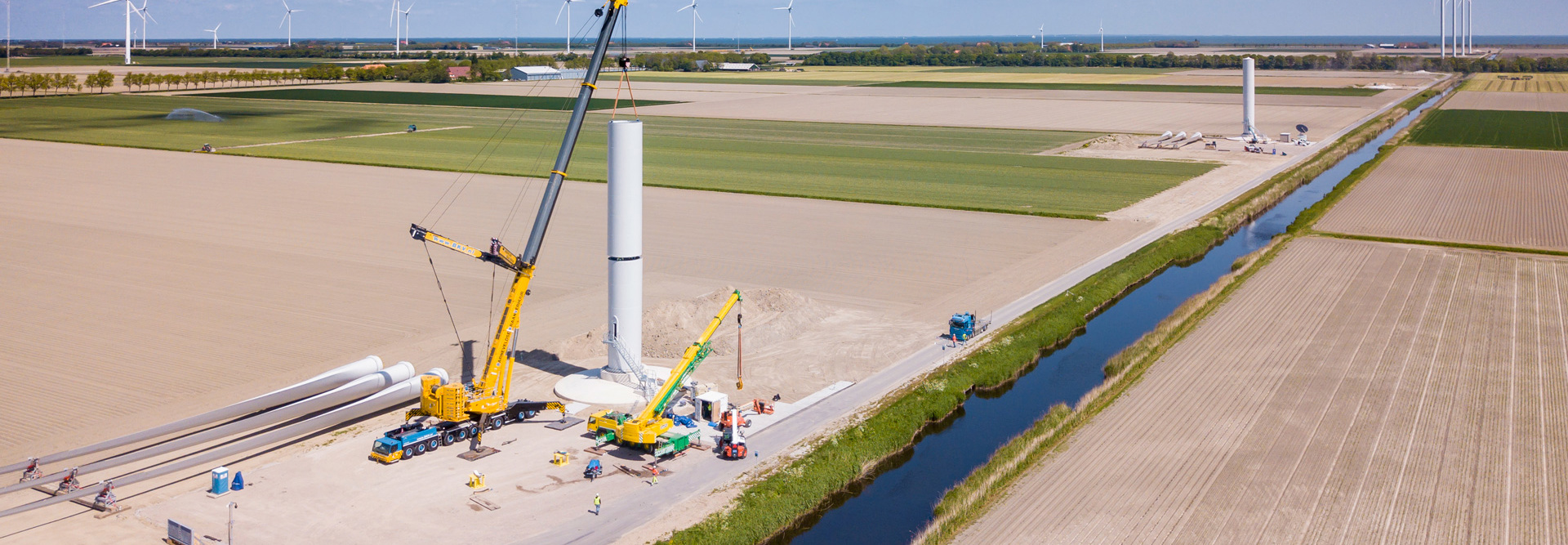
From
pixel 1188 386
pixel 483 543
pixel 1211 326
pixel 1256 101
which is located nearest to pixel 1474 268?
pixel 1211 326

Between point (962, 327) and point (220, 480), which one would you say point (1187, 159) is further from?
point (220, 480)

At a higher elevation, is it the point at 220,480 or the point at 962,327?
the point at 962,327

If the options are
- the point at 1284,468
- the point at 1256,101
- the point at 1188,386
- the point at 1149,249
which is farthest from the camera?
the point at 1256,101

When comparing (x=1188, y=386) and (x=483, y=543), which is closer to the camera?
(x=483, y=543)

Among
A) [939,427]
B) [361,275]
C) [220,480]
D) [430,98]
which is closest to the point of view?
[220,480]

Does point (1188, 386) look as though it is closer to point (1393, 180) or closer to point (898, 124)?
point (1393, 180)

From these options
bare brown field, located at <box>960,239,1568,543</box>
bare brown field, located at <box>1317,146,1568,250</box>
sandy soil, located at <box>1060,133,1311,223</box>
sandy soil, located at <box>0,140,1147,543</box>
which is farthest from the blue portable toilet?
bare brown field, located at <box>1317,146,1568,250</box>

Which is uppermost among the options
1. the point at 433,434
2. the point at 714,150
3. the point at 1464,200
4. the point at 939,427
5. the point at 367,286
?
the point at 714,150

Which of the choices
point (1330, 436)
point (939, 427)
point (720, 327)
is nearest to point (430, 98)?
point (720, 327)
